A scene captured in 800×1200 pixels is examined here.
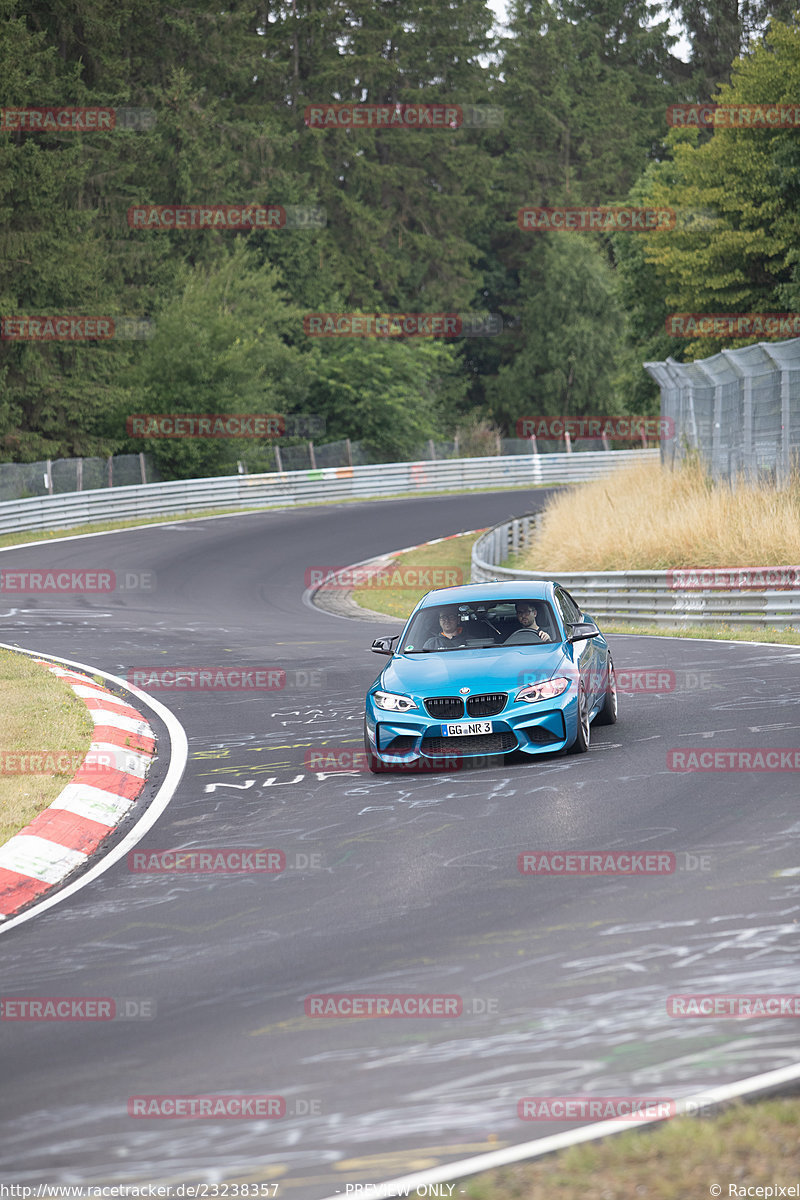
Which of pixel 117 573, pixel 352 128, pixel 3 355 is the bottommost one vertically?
pixel 117 573

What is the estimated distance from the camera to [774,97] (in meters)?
33.0

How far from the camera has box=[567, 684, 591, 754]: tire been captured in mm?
11180

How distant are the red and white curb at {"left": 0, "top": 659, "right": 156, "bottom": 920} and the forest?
77.5ft

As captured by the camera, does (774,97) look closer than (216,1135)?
No

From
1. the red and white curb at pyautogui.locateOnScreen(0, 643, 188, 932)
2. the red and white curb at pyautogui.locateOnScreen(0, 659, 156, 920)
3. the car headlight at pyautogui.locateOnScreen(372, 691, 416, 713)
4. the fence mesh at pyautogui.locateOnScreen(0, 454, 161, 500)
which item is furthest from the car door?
the fence mesh at pyautogui.locateOnScreen(0, 454, 161, 500)

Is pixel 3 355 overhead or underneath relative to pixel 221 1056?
overhead

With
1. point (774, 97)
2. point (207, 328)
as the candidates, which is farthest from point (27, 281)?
point (774, 97)

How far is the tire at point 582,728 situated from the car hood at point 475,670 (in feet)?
0.85

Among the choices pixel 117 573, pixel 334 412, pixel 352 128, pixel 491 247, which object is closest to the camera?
pixel 117 573

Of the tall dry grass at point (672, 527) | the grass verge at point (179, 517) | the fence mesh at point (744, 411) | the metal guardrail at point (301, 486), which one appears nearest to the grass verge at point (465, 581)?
the tall dry grass at point (672, 527)

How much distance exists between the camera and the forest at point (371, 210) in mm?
40250

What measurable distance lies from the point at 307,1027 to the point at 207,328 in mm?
46443

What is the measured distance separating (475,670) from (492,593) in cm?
162

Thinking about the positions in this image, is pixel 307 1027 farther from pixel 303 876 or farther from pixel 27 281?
pixel 27 281
